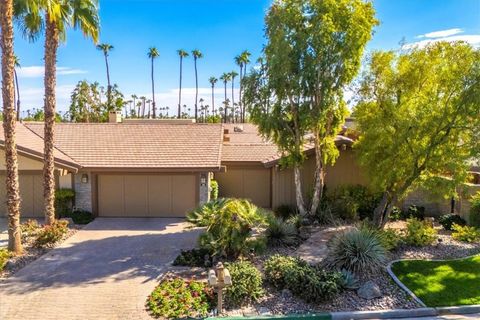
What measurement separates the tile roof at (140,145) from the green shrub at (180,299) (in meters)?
7.61

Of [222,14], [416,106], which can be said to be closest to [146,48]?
[222,14]

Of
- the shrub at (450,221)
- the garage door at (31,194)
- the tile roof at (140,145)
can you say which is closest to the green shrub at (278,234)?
the tile roof at (140,145)

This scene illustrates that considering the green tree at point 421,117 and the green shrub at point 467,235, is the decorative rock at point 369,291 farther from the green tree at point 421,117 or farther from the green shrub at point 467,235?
the green shrub at point 467,235

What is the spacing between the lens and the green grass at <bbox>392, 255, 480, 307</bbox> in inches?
383

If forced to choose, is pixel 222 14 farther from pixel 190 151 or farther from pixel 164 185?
pixel 164 185

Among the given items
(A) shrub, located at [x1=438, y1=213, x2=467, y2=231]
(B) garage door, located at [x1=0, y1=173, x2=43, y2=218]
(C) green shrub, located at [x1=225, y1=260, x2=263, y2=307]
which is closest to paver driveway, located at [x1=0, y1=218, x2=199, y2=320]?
(C) green shrub, located at [x1=225, y1=260, x2=263, y2=307]

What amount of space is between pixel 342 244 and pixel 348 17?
829cm

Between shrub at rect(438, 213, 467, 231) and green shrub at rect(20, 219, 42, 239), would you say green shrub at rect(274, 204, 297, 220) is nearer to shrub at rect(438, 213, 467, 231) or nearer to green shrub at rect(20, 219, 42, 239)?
shrub at rect(438, 213, 467, 231)

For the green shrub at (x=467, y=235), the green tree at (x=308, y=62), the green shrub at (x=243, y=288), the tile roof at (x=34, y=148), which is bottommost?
the green shrub at (x=243, y=288)

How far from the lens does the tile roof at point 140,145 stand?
57.4 feet

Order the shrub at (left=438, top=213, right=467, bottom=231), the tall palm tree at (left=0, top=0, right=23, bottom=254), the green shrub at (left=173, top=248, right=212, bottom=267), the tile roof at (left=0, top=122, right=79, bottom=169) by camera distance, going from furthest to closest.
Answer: the tile roof at (left=0, top=122, right=79, bottom=169) < the shrub at (left=438, top=213, right=467, bottom=231) < the green shrub at (left=173, top=248, right=212, bottom=267) < the tall palm tree at (left=0, top=0, right=23, bottom=254)

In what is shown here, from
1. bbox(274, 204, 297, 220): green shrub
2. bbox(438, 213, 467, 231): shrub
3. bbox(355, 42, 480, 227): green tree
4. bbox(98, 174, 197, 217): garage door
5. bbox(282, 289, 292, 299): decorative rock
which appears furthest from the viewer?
bbox(274, 204, 297, 220): green shrub

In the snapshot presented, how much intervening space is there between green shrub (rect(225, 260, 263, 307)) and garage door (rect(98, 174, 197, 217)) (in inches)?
327

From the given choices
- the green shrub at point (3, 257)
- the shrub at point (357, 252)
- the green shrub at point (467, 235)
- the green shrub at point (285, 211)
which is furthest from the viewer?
the green shrub at point (285, 211)
